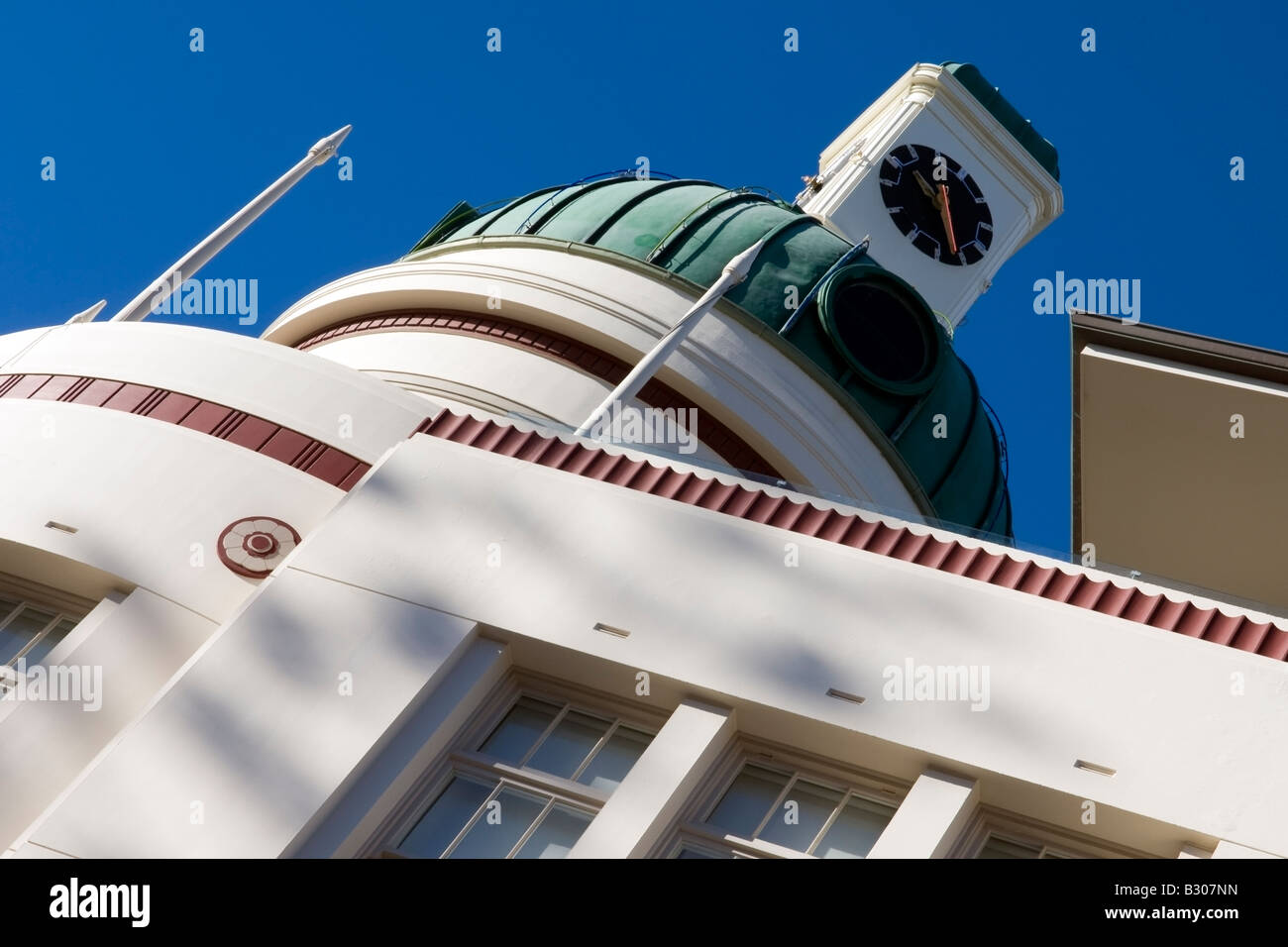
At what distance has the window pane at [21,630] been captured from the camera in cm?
1444

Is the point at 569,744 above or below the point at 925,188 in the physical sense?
below

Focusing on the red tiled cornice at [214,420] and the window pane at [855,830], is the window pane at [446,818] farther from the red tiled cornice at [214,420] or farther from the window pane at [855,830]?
the red tiled cornice at [214,420]

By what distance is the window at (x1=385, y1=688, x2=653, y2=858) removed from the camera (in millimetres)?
11359

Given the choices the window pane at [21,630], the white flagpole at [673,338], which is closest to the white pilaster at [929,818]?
the window pane at [21,630]

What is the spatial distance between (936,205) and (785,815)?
39569 mm

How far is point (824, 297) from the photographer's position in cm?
2964

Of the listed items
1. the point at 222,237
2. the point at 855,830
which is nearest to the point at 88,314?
the point at 222,237

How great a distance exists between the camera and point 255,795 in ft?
37.0

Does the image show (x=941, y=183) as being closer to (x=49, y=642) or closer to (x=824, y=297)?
(x=824, y=297)

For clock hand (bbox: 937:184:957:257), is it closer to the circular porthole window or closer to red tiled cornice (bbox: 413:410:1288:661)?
the circular porthole window

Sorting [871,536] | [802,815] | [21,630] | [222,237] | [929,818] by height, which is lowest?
[21,630]
